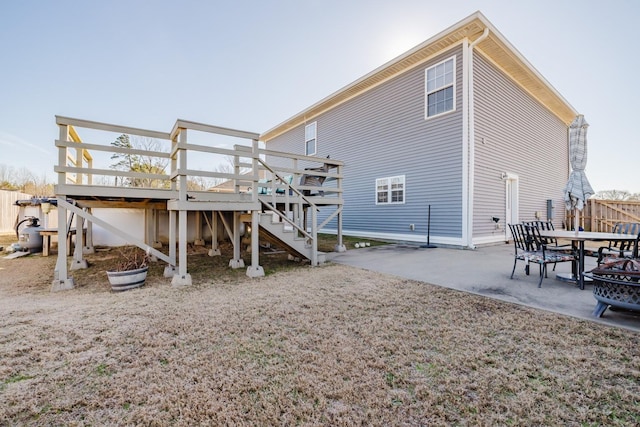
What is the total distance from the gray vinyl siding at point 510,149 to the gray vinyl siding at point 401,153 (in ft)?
2.33

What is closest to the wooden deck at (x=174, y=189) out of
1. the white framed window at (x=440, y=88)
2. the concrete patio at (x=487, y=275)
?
the concrete patio at (x=487, y=275)

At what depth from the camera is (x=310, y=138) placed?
544 inches

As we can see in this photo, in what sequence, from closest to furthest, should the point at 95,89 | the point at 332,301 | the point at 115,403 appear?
the point at 115,403 → the point at 332,301 → the point at 95,89

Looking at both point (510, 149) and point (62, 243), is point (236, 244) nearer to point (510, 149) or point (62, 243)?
point (62, 243)

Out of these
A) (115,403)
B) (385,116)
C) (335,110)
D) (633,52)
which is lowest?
(115,403)

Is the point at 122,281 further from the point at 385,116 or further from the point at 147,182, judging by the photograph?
the point at 147,182

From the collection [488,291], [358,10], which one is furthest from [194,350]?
[358,10]

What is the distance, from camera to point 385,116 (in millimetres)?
10219

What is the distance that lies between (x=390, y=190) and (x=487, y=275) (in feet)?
18.3

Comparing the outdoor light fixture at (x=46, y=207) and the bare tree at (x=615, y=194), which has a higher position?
the bare tree at (x=615, y=194)

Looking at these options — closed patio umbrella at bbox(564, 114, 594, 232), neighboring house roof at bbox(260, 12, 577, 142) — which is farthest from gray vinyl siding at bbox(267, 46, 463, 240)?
closed patio umbrella at bbox(564, 114, 594, 232)

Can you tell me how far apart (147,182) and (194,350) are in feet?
47.3

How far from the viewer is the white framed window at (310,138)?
13.5 meters

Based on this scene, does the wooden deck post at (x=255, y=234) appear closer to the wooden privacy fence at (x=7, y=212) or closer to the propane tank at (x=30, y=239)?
the propane tank at (x=30, y=239)
